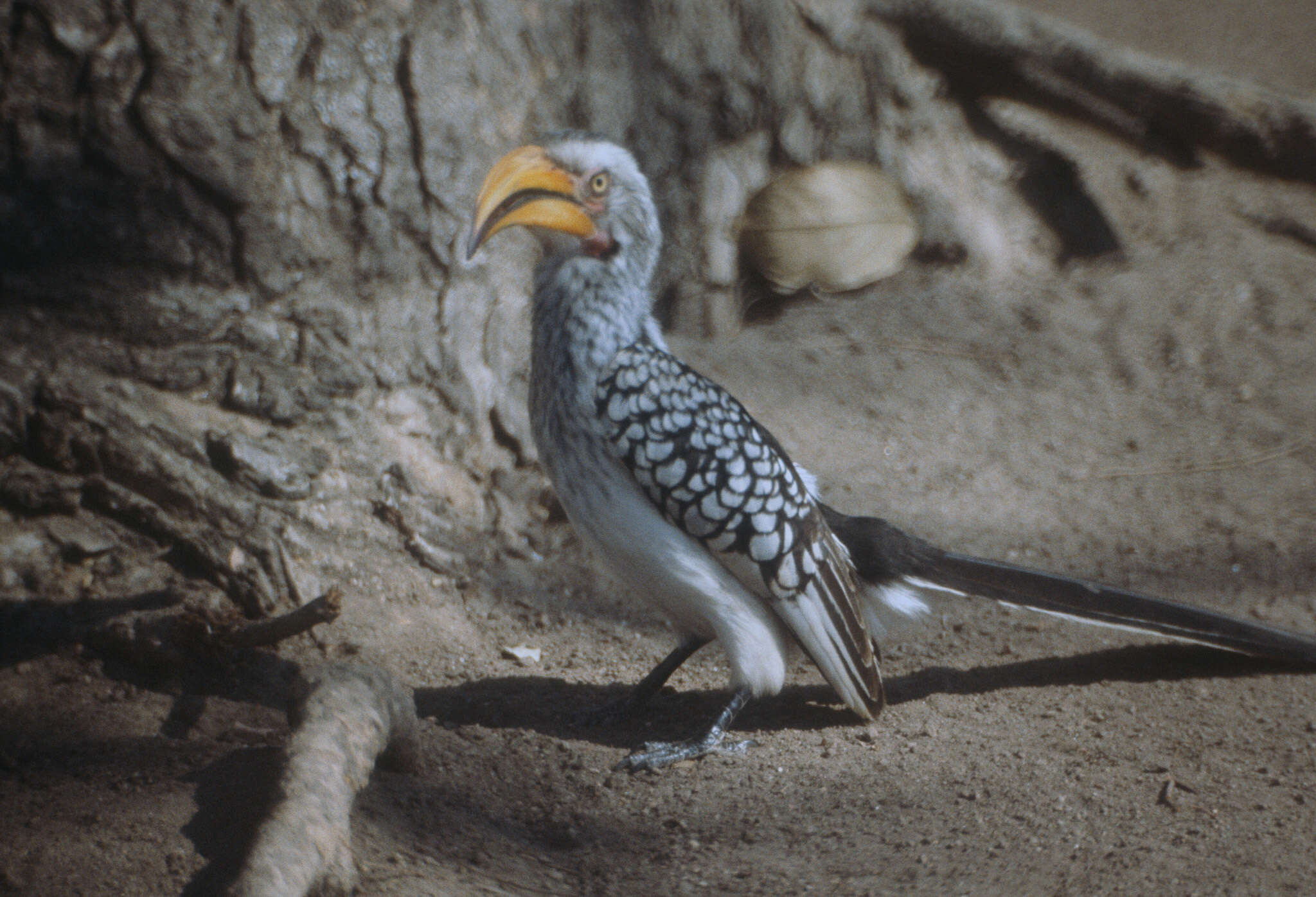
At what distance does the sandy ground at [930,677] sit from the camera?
6.63ft

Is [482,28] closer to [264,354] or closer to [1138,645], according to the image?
[264,354]

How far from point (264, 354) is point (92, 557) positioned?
75cm

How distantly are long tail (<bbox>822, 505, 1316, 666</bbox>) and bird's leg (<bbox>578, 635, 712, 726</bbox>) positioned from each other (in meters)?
0.52

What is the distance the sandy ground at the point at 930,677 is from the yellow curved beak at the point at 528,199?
1086mm

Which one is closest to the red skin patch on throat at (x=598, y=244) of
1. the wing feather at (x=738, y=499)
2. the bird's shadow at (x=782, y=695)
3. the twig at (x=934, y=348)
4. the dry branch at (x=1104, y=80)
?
the wing feather at (x=738, y=499)

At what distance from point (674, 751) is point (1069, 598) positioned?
3.73ft

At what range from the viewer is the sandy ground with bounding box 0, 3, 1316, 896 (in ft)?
6.63

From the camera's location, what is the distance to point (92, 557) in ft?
9.09

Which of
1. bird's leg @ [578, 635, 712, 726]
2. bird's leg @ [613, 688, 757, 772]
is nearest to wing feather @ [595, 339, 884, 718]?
bird's leg @ [613, 688, 757, 772]

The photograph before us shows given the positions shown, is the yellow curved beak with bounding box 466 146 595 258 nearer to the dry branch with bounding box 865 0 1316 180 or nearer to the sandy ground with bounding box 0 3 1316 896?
the sandy ground with bounding box 0 3 1316 896

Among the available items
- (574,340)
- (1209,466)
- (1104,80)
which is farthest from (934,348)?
(574,340)

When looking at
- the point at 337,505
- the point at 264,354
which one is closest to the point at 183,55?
the point at 264,354

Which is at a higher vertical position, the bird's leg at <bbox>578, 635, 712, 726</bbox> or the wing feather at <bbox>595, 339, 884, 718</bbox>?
the wing feather at <bbox>595, 339, 884, 718</bbox>

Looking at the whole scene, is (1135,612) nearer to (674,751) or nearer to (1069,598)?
(1069,598)
